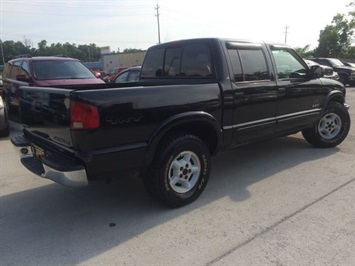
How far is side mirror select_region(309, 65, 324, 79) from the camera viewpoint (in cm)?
541

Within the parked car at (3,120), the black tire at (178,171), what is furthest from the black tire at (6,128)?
the black tire at (178,171)

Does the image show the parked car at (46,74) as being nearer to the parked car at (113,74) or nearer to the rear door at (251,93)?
the parked car at (113,74)

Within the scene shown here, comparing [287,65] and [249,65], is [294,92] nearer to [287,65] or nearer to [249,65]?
[287,65]

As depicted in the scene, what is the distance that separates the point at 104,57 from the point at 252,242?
64.1 meters

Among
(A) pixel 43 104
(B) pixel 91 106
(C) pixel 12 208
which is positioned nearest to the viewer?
(B) pixel 91 106

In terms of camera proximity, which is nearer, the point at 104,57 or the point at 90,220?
the point at 90,220

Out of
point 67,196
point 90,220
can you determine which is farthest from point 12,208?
point 90,220

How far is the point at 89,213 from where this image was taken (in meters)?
3.78

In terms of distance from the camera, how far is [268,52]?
4797 millimetres

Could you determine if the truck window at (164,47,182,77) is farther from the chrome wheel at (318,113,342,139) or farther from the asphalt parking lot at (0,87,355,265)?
the chrome wheel at (318,113,342,139)

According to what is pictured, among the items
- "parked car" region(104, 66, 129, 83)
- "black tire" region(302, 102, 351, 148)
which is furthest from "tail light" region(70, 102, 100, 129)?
"parked car" region(104, 66, 129, 83)

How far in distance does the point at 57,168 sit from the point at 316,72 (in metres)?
4.28

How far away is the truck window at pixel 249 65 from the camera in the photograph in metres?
4.30

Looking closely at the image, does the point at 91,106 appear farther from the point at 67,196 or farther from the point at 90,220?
the point at 67,196
